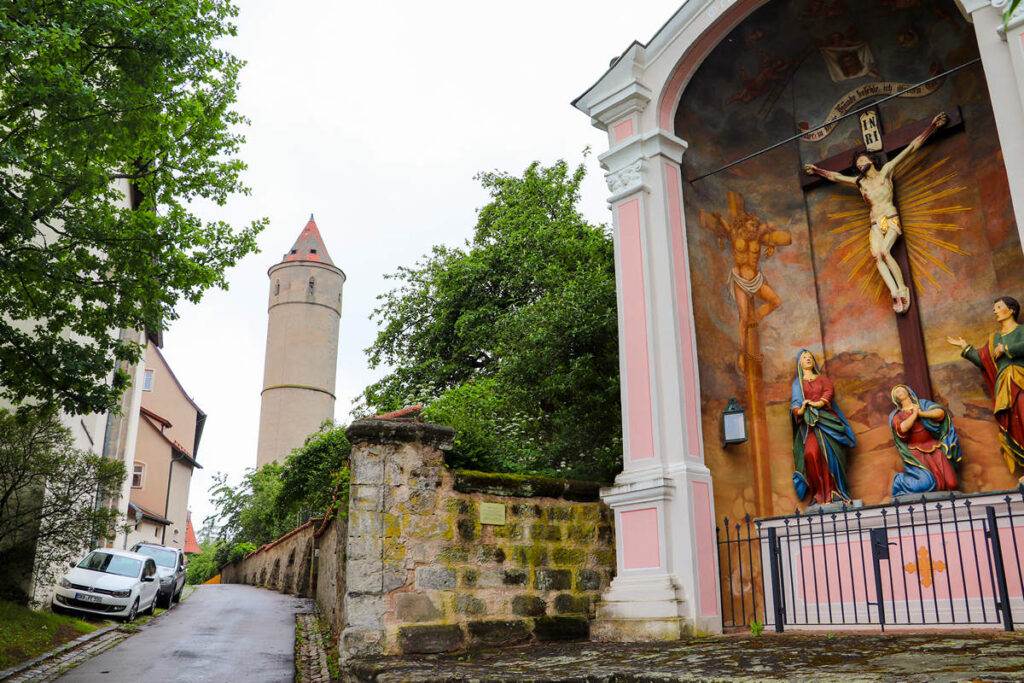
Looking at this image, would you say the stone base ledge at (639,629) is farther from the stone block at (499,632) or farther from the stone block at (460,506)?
the stone block at (460,506)

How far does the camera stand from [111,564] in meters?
15.7

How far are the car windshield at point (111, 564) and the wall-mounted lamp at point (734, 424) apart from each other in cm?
1196

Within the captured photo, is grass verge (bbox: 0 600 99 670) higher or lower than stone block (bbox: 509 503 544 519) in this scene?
lower

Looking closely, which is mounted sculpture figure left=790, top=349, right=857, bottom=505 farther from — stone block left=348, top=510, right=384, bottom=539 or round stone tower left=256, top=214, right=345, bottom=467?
round stone tower left=256, top=214, right=345, bottom=467

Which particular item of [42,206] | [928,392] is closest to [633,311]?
[928,392]

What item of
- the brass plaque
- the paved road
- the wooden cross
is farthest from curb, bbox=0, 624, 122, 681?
the wooden cross

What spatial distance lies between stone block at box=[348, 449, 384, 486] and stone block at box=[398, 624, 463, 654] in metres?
1.33

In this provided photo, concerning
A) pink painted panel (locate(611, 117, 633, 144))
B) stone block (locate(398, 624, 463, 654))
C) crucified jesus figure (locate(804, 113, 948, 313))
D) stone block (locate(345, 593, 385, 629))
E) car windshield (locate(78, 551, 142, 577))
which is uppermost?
pink painted panel (locate(611, 117, 633, 144))

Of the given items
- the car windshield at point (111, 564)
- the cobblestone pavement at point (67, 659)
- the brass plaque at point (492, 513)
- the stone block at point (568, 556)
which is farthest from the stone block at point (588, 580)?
the car windshield at point (111, 564)

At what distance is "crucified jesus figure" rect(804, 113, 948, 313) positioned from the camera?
30.2ft

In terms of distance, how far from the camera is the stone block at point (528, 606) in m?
7.98

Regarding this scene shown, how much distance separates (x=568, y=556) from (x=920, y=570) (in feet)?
11.0

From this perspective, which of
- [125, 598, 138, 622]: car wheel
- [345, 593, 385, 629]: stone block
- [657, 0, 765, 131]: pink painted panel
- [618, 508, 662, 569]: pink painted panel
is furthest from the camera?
A: [125, 598, 138, 622]: car wheel

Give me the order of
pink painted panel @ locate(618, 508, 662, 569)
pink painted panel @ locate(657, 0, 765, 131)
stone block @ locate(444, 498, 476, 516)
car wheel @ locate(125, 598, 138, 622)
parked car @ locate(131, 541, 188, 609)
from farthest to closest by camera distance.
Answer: parked car @ locate(131, 541, 188, 609)
car wheel @ locate(125, 598, 138, 622)
pink painted panel @ locate(657, 0, 765, 131)
pink painted panel @ locate(618, 508, 662, 569)
stone block @ locate(444, 498, 476, 516)
